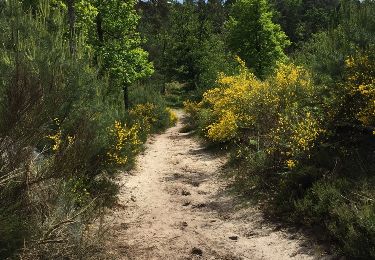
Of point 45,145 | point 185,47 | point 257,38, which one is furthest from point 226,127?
point 185,47

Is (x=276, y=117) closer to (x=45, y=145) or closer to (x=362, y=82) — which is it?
(x=362, y=82)

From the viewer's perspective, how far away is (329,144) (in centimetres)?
797

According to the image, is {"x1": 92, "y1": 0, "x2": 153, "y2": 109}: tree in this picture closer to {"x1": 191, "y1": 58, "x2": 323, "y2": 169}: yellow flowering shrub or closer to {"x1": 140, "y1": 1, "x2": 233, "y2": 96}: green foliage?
{"x1": 191, "y1": 58, "x2": 323, "y2": 169}: yellow flowering shrub

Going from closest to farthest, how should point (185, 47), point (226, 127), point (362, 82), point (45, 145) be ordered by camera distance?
1. point (45, 145)
2. point (362, 82)
3. point (226, 127)
4. point (185, 47)

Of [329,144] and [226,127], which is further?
[226,127]

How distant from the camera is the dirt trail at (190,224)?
6582mm

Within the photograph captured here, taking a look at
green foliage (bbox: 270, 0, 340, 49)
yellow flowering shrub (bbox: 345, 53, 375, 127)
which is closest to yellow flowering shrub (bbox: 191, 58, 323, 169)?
yellow flowering shrub (bbox: 345, 53, 375, 127)

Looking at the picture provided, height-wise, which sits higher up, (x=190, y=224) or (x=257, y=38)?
(x=257, y=38)

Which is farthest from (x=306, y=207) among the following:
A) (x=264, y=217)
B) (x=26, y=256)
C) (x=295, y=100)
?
(x=26, y=256)

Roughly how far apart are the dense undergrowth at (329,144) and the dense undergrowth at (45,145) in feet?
11.4

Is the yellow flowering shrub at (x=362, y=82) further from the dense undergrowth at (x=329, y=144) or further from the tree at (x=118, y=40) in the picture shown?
the tree at (x=118, y=40)

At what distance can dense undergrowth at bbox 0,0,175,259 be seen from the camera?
3.89m

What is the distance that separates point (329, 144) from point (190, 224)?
126 inches

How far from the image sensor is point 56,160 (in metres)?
4.12
